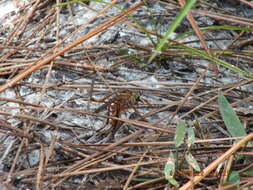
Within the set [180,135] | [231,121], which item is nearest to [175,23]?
[180,135]

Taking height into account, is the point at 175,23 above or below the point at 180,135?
above

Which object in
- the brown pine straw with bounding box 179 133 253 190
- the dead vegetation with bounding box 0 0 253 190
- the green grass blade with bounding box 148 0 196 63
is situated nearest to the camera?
the green grass blade with bounding box 148 0 196 63

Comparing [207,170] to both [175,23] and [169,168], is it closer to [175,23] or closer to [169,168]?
[169,168]

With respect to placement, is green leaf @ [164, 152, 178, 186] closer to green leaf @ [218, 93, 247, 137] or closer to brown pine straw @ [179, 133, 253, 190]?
brown pine straw @ [179, 133, 253, 190]

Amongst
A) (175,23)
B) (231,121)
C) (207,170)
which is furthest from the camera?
(231,121)

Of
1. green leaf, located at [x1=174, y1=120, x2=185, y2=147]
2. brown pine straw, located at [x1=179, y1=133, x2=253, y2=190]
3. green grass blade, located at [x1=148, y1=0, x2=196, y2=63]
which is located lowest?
brown pine straw, located at [x1=179, y1=133, x2=253, y2=190]

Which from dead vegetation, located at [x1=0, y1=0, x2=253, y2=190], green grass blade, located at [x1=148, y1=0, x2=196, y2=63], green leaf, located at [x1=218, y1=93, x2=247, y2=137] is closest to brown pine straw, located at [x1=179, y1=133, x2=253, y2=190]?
dead vegetation, located at [x1=0, y1=0, x2=253, y2=190]

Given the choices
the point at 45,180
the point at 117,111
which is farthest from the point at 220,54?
the point at 45,180
